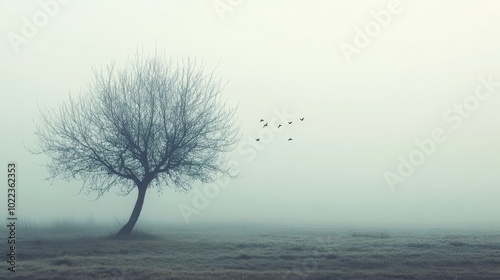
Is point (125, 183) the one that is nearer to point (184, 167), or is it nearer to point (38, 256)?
point (184, 167)

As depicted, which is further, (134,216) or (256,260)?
(134,216)

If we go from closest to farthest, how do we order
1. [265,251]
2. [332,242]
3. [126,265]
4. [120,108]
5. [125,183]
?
[126,265], [265,251], [332,242], [120,108], [125,183]

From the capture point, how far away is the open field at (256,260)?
2127cm

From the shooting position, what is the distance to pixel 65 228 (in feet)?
156

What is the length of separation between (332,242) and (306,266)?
10257mm

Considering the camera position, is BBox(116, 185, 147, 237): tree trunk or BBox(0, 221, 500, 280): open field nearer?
BBox(0, 221, 500, 280): open field

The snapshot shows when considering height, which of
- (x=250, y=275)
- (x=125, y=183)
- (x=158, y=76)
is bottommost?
(x=250, y=275)

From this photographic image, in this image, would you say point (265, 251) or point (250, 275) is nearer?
point (250, 275)

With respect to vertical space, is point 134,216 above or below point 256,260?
above

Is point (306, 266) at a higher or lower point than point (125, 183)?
lower

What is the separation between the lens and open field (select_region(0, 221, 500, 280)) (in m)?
21.3

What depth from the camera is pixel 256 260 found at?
25.1 metres

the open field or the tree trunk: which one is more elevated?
the tree trunk

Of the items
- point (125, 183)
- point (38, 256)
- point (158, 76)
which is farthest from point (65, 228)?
point (38, 256)
